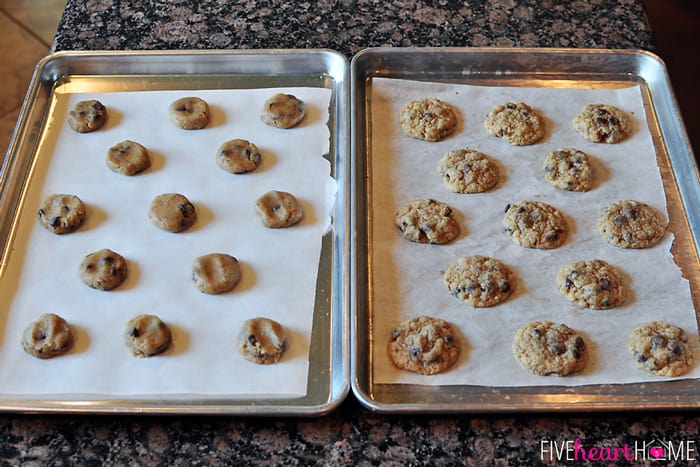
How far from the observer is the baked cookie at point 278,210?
1.35 metres

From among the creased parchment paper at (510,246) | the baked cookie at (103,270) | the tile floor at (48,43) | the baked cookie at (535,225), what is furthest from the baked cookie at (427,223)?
the tile floor at (48,43)

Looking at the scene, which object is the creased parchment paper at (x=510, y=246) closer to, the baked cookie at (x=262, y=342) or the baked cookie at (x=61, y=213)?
the baked cookie at (x=262, y=342)

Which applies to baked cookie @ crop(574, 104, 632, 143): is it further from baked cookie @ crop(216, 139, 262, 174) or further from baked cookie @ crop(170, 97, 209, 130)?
baked cookie @ crop(170, 97, 209, 130)

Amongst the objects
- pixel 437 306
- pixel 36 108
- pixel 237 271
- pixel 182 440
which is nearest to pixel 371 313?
pixel 437 306

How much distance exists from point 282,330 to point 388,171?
0.46 metres

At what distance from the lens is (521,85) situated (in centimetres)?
158

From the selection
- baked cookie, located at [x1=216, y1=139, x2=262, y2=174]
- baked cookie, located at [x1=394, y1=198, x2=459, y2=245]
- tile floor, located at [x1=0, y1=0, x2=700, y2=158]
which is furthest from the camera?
tile floor, located at [x1=0, y1=0, x2=700, y2=158]

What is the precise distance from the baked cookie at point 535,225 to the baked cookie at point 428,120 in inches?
10.3

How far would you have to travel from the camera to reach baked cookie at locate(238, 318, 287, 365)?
1.18 meters

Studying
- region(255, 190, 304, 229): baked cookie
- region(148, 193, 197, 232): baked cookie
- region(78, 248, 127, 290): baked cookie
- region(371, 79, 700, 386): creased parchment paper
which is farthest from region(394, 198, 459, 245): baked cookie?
region(78, 248, 127, 290): baked cookie

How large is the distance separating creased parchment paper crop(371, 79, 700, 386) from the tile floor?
124cm

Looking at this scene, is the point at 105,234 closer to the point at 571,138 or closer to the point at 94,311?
the point at 94,311

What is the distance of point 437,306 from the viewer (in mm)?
1261

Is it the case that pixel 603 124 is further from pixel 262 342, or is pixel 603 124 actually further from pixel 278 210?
pixel 262 342
